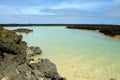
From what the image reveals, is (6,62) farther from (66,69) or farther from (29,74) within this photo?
(66,69)

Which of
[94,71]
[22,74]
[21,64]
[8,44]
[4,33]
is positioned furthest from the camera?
[4,33]

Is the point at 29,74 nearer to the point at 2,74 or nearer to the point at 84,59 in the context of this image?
the point at 2,74

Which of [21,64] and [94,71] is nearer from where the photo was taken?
[21,64]

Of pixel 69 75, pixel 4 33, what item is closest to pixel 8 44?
pixel 69 75

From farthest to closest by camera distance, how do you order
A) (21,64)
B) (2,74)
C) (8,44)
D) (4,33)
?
(4,33) < (8,44) < (21,64) < (2,74)

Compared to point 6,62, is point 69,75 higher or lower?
lower

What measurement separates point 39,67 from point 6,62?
1915 millimetres

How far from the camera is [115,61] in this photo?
19.8 meters

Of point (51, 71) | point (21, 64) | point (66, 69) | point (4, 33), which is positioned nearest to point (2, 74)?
point (21, 64)

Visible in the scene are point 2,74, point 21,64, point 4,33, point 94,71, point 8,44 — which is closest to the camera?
point 2,74

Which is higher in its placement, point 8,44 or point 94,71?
point 8,44

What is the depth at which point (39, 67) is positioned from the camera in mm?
13312

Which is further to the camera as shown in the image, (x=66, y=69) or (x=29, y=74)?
(x=66, y=69)

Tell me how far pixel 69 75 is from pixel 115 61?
5.72 meters
